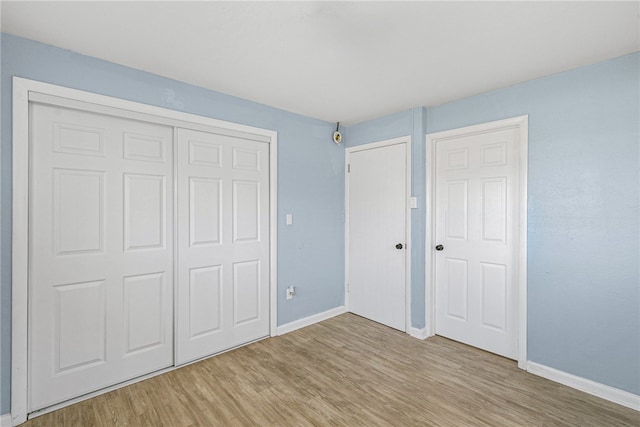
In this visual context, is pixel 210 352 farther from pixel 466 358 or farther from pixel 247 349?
pixel 466 358

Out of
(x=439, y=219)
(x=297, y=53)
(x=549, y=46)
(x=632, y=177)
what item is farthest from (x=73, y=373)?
(x=632, y=177)

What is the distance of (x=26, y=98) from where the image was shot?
→ 187 cm

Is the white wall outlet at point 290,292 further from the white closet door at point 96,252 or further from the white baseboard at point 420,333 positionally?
the white baseboard at point 420,333

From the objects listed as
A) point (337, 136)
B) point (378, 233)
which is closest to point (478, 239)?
point (378, 233)

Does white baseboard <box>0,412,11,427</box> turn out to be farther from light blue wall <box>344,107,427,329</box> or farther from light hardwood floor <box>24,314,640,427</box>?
light blue wall <box>344,107,427,329</box>

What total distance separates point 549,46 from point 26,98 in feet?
11.0

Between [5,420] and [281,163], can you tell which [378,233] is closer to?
[281,163]

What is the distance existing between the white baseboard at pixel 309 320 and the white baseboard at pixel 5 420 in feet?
6.56

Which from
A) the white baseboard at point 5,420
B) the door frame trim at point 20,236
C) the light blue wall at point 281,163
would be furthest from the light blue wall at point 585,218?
the white baseboard at point 5,420

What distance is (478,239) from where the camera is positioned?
Answer: 285 cm

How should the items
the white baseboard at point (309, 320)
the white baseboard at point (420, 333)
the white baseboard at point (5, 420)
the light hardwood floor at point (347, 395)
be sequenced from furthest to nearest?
the white baseboard at point (309, 320) < the white baseboard at point (420, 333) < the light hardwood floor at point (347, 395) < the white baseboard at point (5, 420)

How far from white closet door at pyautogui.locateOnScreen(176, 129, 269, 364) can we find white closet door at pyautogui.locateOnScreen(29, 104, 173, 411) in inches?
5.3

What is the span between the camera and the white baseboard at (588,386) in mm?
2010

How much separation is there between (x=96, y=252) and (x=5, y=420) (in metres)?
1.06
